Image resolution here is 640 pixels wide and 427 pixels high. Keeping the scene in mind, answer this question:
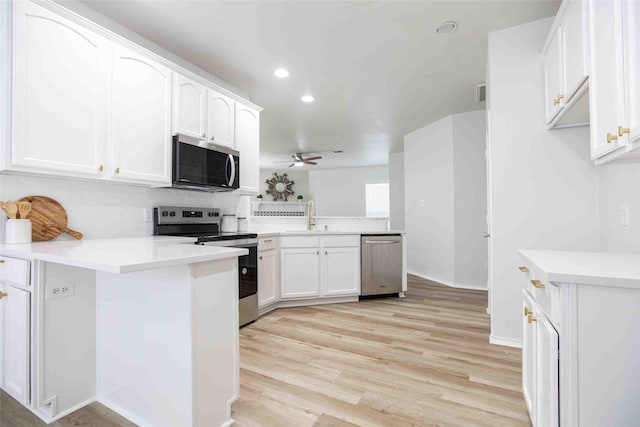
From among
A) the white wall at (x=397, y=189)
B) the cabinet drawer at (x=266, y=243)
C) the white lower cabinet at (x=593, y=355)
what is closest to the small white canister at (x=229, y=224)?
the cabinet drawer at (x=266, y=243)

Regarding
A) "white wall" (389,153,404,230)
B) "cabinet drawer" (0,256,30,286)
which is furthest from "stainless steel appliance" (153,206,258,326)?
"white wall" (389,153,404,230)

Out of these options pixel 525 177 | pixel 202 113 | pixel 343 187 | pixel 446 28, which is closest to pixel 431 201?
pixel 525 177

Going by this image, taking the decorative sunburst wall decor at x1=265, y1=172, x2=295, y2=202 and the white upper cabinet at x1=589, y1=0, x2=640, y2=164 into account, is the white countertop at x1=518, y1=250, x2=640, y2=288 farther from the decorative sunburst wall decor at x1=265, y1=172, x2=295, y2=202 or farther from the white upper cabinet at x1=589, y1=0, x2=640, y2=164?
the decorative sunburst wall decor at x1=265, y1=172, x2=295, y2=202

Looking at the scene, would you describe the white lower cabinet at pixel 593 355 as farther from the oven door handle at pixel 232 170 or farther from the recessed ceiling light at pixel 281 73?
the recessed ceiling light at pixel 281 73

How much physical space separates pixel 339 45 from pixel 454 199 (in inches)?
114

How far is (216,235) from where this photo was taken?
2578 mm

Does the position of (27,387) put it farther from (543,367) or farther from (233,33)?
(233,33)

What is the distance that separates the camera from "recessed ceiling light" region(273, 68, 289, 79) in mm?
3119

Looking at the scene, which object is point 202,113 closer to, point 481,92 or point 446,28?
point 446,28

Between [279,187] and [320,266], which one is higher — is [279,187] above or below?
above

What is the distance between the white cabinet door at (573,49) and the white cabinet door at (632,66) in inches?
15.3

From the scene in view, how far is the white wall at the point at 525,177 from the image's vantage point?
2201mm

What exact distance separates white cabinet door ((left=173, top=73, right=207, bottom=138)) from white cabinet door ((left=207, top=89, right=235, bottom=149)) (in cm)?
6

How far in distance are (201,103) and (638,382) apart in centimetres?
307
